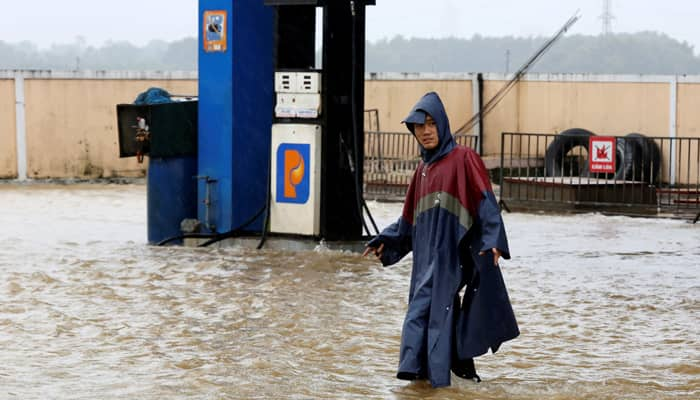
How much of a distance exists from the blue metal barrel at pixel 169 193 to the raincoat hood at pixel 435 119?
7.19 m

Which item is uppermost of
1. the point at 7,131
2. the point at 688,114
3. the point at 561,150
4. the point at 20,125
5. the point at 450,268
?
the point at 688,114

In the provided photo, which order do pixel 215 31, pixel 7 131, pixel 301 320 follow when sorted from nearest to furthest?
pixel 301 320 < pixel 215 31 < pixel 7 131

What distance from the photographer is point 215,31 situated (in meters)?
13.9

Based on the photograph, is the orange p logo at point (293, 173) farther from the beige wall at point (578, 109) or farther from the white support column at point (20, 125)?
the beige wall at point (578, 109)

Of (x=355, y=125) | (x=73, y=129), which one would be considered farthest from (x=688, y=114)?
(x=355, y=125)

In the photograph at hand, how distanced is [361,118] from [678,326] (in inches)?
199

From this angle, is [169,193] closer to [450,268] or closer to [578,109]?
[450,268]

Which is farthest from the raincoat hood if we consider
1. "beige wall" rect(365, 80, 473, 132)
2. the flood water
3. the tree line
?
the tree line

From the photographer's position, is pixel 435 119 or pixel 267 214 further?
pixel 267 214

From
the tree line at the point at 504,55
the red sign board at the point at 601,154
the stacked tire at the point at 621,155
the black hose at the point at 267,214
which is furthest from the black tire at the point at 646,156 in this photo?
the tree line at the point at 504,55

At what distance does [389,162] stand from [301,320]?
1421cm

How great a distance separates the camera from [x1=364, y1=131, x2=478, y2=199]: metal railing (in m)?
21.3

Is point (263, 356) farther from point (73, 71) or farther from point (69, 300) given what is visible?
point (73, 71)

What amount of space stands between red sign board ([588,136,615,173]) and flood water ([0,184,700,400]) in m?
3.40
